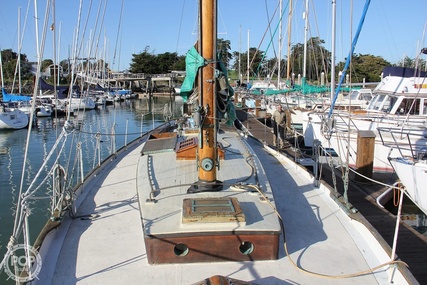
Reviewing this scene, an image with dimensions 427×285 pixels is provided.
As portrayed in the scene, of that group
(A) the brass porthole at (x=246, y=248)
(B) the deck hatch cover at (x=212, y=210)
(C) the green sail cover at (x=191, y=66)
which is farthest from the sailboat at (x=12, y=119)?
(A) the brass porthole at (x=246, y=248)

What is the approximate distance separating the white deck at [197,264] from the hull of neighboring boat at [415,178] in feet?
10.2

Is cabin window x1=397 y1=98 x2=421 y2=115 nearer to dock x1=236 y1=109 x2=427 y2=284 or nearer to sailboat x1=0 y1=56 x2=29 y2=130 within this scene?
dock x1=236 y1=109 x2=427 y2=284

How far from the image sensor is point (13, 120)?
29953 mm

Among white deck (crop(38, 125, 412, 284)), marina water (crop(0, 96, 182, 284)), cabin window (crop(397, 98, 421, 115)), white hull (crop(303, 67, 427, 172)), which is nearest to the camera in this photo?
white deck (crop(38, 125, 412, 284))

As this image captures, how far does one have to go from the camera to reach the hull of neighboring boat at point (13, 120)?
29.4 meters

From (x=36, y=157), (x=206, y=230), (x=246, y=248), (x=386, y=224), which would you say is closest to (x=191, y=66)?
(x=206, y=230)

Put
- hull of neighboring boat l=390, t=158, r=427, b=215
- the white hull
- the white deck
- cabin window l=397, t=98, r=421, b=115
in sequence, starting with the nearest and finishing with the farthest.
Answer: the white deck < hull of neighboring boat l=390, t=158, r=427, b=215 < the white hull < cabin window l=397, t=98, r=421, b=115

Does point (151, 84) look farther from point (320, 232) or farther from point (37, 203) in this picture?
point (320, 232)

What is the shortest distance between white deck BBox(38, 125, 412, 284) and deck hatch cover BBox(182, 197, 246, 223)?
40cm

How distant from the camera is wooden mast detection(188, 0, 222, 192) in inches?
194

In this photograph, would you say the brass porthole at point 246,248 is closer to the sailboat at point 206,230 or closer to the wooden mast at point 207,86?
the sailboat at point 206,230

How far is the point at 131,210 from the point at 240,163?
212 cm

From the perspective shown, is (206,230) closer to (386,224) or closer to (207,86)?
(207,86)

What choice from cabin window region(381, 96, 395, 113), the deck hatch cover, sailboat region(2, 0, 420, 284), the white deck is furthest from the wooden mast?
cabin window region(381, 96, 395, 113)
